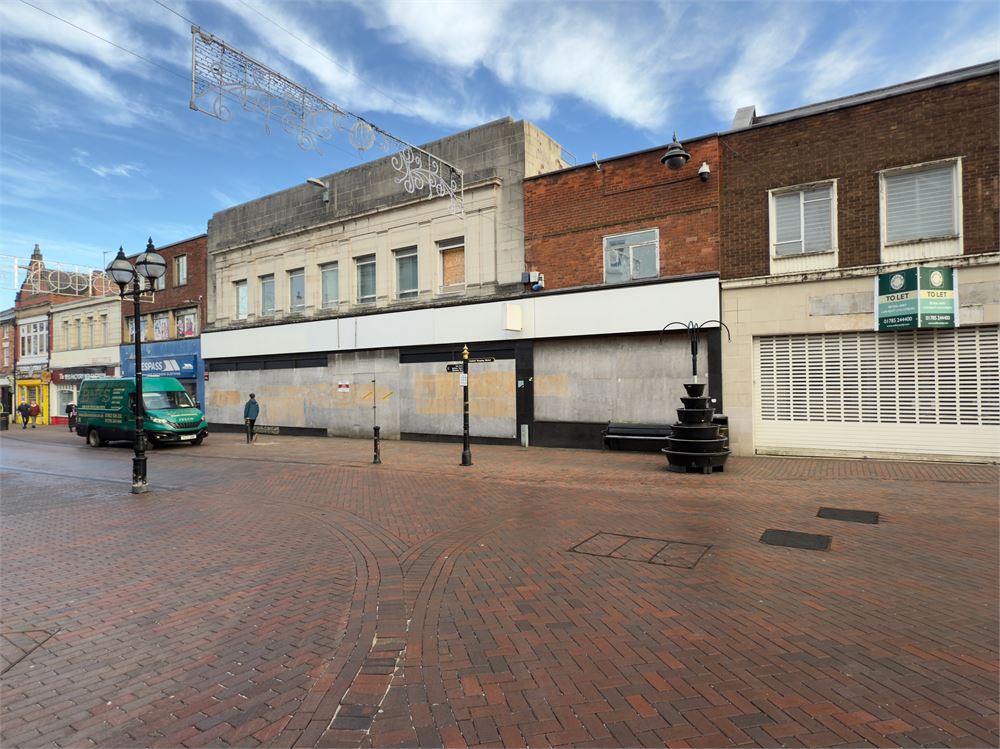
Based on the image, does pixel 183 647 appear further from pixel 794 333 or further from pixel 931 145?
pixel 931 145

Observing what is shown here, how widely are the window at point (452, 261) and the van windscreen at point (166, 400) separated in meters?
10.6

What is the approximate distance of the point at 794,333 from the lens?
13.9 meters

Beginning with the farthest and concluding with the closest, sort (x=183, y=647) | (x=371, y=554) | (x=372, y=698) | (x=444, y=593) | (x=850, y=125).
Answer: (x=850, y=125), (x=371, y=554), (x=444, y=593), (x=183, y=647), (x=372, y=698)

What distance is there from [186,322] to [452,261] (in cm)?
1759

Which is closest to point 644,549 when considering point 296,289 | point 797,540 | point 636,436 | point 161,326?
point 797,540

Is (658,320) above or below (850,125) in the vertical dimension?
below

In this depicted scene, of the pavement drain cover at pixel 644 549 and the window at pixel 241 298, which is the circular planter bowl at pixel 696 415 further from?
the window at pixel 241 298

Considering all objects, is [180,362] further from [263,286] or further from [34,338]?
[34,338]

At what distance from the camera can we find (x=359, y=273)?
22.4m

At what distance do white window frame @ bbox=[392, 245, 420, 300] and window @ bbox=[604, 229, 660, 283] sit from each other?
733cm

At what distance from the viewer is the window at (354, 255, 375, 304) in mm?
21969

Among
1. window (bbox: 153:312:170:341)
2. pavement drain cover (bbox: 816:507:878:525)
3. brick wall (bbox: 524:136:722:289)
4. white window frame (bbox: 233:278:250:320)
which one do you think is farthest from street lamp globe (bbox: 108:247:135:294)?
window (bbox: 153:312:170:341)

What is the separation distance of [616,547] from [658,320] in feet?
33.0

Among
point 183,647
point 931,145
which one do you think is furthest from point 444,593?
point 931,145
